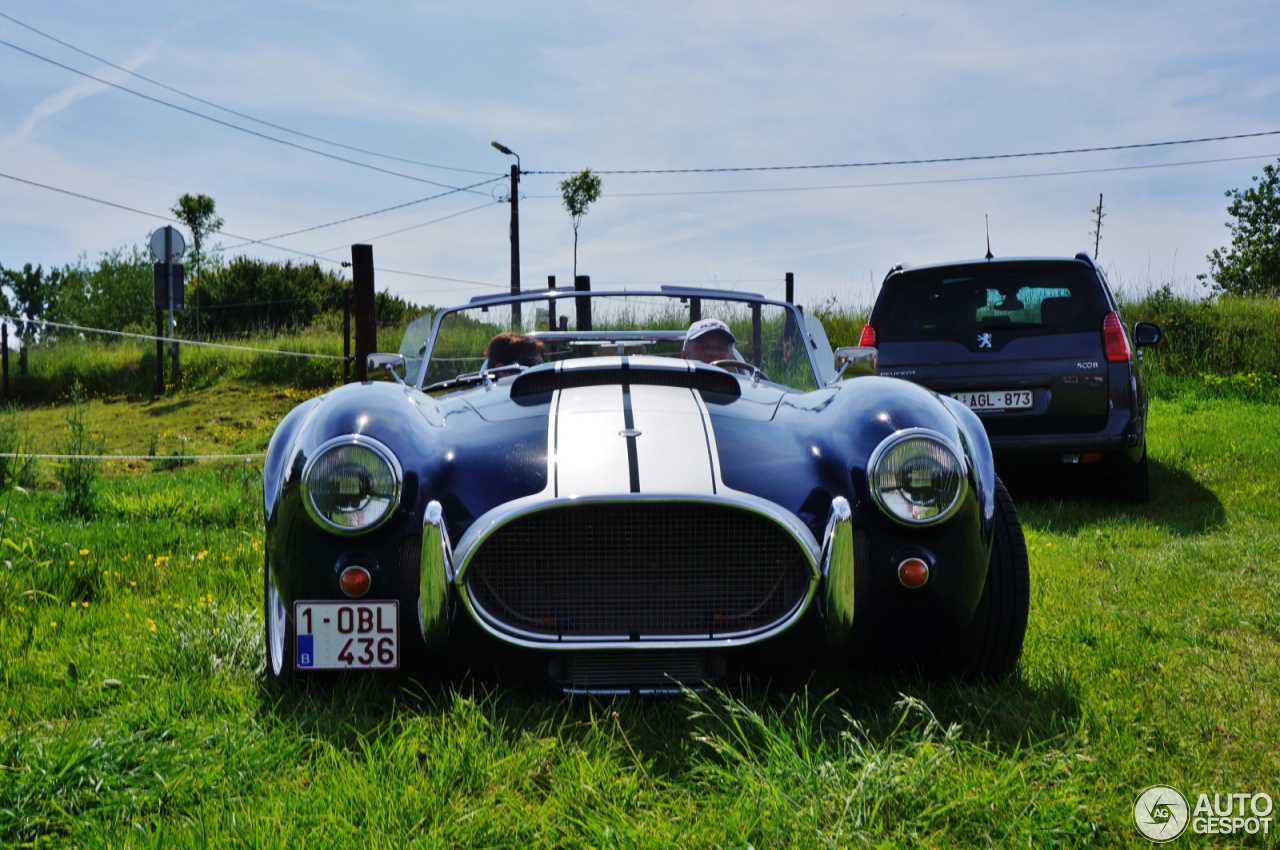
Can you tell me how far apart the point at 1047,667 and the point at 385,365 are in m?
2.48

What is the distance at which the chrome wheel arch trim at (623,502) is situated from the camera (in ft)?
7.75

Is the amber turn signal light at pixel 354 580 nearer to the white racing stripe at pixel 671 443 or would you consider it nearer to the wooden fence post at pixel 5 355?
the white racing stripe at pixel 671 443

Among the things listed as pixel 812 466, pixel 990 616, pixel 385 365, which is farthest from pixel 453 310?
pixel 990 616

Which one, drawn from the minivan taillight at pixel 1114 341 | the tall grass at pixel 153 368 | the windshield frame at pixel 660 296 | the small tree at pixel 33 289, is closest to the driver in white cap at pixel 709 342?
the windshield frame at pixel 660 296

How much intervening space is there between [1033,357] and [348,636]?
4746 mm

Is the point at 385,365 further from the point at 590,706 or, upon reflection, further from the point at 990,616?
the point at 990,616

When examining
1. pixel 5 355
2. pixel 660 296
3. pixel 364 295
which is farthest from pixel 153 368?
pixel 660 296

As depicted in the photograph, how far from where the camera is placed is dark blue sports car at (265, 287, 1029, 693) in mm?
2404

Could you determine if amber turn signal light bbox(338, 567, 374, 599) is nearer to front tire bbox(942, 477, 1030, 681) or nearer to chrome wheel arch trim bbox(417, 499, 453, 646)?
chrome wheel arch trim bbox(417, 499, 453, 646)

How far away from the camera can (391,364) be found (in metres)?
3.90

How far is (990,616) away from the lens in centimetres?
273

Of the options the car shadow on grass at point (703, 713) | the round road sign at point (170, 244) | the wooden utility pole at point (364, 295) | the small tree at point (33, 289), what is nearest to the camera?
the car shadow on grass at point (703, 713)

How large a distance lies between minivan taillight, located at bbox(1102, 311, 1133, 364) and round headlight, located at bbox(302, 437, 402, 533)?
15.6 feet
